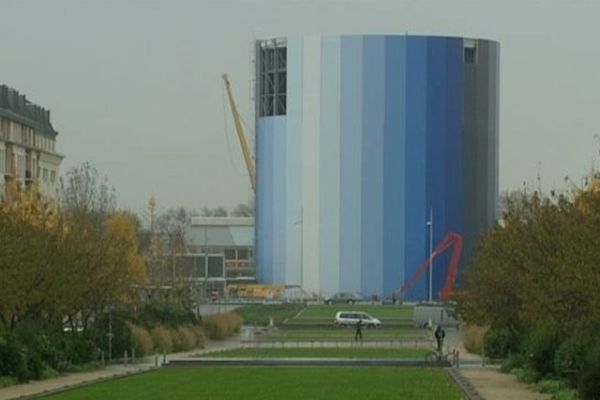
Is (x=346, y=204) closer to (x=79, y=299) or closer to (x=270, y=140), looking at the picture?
(x=270, y=140)

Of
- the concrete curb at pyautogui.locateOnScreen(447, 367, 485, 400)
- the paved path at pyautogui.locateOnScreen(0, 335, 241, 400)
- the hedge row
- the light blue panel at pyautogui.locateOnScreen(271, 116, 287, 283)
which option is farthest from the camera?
the light blue panel at pyautogui.locateOnScreen(271, 116, 287, 283)

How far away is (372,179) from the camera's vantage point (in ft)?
554

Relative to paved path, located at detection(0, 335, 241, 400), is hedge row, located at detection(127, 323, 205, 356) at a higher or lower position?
higher

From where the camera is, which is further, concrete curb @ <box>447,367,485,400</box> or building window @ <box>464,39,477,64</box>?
building window @ <box>464,39,477,64</box>

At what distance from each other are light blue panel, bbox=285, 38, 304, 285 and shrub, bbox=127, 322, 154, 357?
97.6m

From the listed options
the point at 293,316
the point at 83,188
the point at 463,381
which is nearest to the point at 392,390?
the point at 463,381

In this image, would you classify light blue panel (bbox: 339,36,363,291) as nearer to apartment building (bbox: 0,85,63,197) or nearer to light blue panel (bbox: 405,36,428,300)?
light blue panel (bbox: 405,36,428,300)

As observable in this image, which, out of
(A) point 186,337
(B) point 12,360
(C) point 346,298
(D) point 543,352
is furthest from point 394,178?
(B) point 12,360

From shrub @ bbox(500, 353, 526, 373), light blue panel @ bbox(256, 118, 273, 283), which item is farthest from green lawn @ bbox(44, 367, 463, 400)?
light blue panel @ bbox(256, 118, 273, 283)

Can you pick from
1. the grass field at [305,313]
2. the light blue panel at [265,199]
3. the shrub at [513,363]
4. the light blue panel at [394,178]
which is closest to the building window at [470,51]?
the light blue panel at [394,178]

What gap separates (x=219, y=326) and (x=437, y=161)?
77695 millimetres

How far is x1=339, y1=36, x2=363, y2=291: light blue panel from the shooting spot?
169 m

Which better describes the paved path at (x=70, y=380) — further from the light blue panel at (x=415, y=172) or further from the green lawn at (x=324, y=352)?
the light blue panel at (x=415, y=172)

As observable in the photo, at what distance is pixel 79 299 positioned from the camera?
62.2 metres
